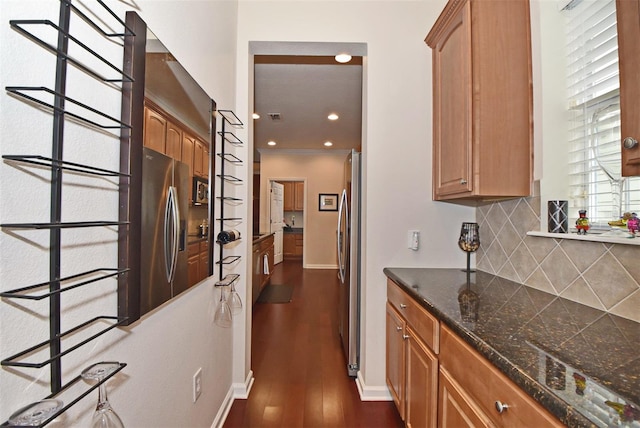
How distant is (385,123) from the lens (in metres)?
2.18

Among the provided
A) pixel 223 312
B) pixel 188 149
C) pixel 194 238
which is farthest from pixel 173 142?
pixel 223 312

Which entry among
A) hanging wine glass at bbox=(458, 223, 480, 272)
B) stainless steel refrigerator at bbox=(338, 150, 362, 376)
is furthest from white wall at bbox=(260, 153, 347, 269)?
hanging wine glass at bbox=(458, 223, 480, 272)

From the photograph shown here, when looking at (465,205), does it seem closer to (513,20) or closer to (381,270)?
(381,270)

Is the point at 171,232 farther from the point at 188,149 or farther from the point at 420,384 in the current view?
the point at 420,384

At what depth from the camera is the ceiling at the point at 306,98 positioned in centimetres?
326

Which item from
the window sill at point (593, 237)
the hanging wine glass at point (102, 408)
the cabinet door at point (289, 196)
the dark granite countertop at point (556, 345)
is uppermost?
the cabinet door at point (289, 196)

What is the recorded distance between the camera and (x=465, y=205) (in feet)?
7.24

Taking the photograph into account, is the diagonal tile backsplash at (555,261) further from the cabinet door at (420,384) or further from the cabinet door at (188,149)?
the cabinet door at (188,149)

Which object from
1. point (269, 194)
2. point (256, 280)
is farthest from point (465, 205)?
point (269, 194)

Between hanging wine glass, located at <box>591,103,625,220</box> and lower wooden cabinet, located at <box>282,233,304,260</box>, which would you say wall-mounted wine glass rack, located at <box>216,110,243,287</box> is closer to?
hanging wine glass, located at <box>591,103,625,220</box>

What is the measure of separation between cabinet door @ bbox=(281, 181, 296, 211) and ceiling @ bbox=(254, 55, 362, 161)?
2.01 metres

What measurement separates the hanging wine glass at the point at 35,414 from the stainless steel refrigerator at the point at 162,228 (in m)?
0.39

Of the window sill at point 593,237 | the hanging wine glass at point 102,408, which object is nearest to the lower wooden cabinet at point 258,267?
the window sill at point 593,237

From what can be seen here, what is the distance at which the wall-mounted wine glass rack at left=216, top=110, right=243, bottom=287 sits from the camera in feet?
6.02
